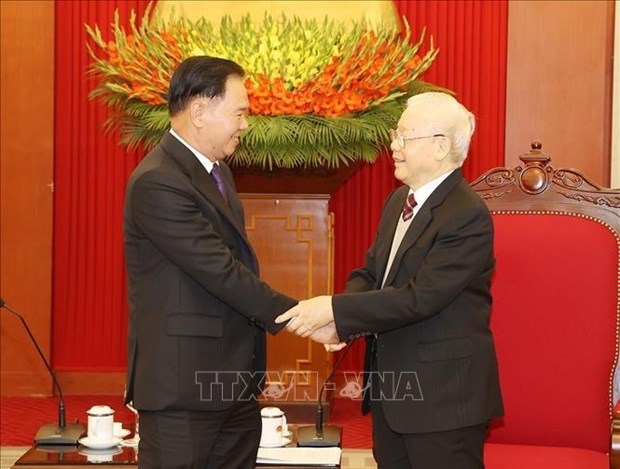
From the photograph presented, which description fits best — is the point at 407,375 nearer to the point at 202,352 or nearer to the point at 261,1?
the point at 202,352

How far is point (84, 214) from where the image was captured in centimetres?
602

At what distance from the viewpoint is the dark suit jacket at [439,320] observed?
2705mm

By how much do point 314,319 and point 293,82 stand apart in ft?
5.98

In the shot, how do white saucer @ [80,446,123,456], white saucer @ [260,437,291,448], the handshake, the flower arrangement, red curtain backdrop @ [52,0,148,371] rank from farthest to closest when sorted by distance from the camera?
red curtain backdrop @ [52,0,148,371], the flower arrangement, white saucer @ [260,437,291,448], white saucer @ [80,446,123,456], the handshake

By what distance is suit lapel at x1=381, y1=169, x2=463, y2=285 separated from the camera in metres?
2.79

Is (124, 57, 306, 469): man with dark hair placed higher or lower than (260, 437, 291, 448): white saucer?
higher

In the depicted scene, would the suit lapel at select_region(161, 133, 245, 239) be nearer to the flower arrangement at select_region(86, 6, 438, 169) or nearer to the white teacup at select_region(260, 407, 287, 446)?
the white teacup at select_region(260, 407, 287, 446)

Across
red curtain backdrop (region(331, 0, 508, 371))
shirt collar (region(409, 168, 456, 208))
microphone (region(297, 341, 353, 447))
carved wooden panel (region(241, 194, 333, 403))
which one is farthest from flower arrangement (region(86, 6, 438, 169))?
shirt collar (region(409, 168, 456, 208))

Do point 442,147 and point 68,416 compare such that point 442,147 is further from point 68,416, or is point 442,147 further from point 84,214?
point 84,214

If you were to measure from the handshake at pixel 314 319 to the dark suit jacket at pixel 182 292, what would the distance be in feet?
0.43

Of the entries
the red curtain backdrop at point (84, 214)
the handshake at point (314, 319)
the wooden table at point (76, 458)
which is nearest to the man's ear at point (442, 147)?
the handshake at point (314, 319)

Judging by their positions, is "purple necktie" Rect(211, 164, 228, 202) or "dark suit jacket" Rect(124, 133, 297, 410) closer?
"dark suit jacket" Rect(124, 133, 297, 410)

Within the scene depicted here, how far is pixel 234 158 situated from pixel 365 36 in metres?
0.77

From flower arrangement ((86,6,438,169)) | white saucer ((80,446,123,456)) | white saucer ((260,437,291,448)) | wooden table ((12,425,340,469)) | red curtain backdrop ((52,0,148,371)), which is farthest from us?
red curtain backdrop ((52,0,148,371))
